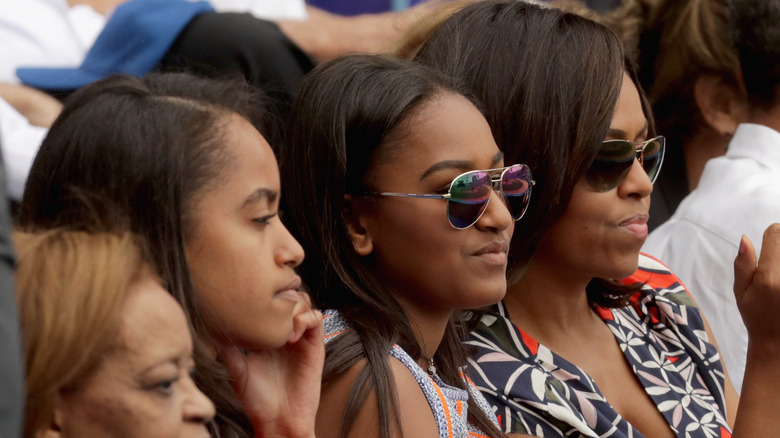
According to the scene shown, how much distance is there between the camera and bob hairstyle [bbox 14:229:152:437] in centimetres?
120

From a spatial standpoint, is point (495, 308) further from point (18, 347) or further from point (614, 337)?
point (18, 347)

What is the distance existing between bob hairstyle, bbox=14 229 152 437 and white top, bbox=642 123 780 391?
2178 millimetres

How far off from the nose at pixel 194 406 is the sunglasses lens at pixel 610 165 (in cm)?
129

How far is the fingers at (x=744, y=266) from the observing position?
86.2 inches

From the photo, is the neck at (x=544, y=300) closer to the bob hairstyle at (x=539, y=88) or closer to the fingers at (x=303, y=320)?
the bob hairstyle at (x=539, y=88)

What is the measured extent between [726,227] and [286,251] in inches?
74.1

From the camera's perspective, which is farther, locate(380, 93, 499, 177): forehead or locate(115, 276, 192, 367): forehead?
locate(380, 93, 499, 177): forehead

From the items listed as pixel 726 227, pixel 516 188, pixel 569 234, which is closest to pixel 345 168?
pixel 516 188

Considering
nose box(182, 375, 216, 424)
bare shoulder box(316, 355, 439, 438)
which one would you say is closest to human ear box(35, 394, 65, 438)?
nose box(182, 375, 216, 424)

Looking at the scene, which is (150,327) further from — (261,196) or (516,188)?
(516,188)

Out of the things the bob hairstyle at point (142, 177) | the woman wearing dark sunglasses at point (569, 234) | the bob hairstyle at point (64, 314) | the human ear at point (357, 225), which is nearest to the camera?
the bob hairstyle at point (64, 314)

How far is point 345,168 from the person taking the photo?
2.00 metres

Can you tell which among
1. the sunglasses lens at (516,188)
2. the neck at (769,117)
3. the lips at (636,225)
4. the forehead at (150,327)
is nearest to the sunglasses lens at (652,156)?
the lips at (636,225)

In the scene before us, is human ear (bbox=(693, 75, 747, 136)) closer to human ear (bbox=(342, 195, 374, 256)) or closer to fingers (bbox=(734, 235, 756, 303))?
fingers (bbox=(734, 235, 756, 303))
